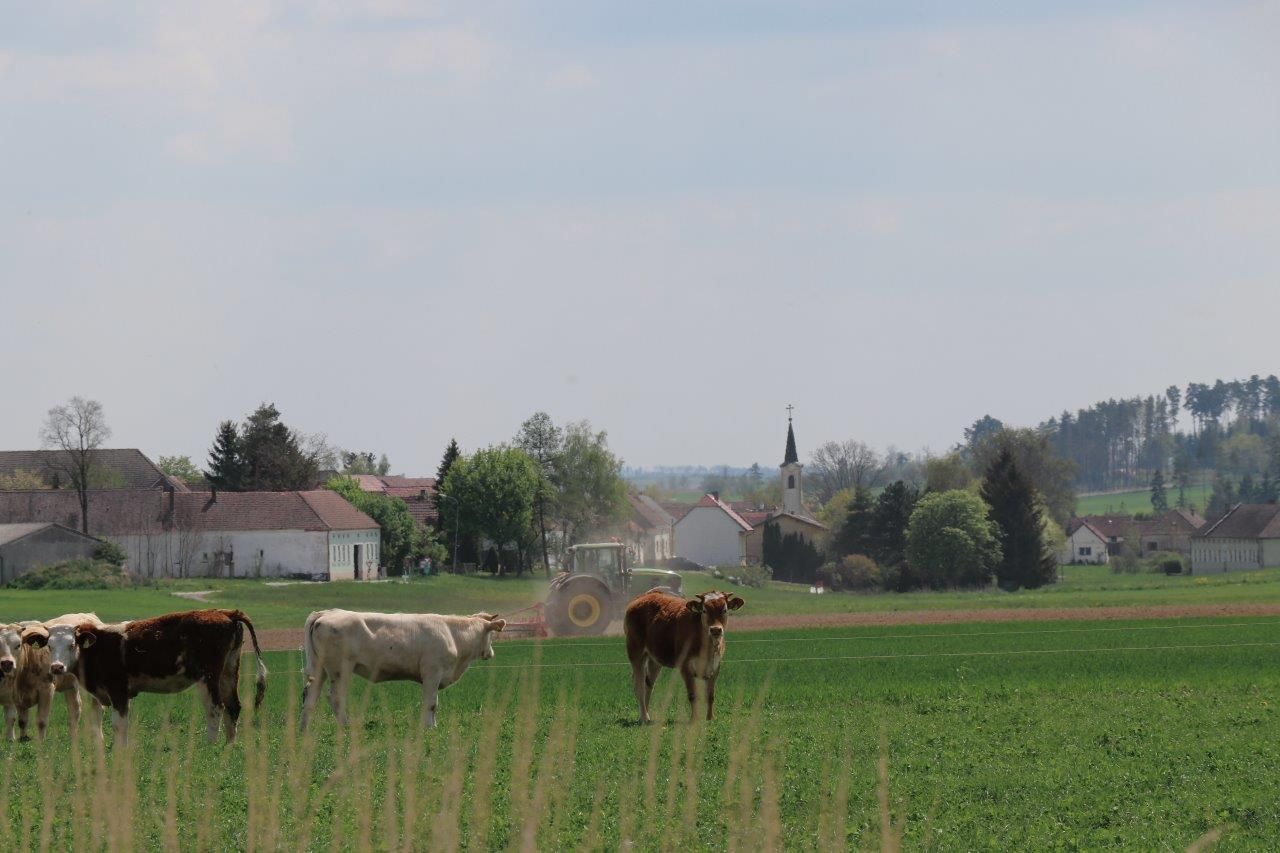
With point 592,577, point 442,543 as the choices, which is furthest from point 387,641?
point 442,543

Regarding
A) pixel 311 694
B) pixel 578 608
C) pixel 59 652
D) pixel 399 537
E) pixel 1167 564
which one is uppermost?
pixel 399 537

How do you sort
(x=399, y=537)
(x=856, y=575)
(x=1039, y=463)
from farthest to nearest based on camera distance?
(x=1039, y=463), (x=399, y=537), (x=856, y=575)

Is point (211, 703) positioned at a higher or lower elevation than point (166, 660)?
lower

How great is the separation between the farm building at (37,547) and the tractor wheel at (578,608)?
145 ft

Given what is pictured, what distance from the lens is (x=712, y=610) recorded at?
73.9 ft

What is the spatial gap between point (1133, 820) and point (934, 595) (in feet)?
257

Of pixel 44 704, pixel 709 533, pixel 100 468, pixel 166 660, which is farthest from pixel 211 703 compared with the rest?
pixel 709 533

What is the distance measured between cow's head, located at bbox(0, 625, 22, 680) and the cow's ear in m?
0.11

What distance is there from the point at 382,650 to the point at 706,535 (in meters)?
131

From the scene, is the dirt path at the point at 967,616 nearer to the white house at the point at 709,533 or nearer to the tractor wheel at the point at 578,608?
the tractor wheel at the point at 578,608

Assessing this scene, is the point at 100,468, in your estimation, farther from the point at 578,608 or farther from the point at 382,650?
the point at 382,650

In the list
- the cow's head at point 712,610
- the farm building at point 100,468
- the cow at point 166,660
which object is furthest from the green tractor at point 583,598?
the farm building at point 100,468

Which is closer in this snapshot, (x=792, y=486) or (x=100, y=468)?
(x=100, y=468)

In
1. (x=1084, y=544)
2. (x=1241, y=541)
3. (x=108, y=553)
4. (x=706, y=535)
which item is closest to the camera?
(x=108, y=553)
